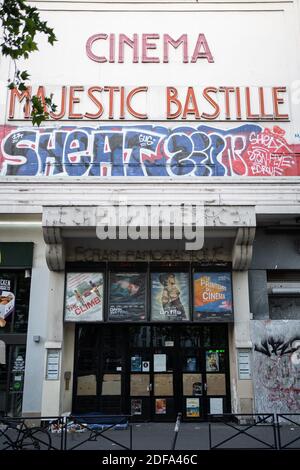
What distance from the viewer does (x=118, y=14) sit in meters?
17.5

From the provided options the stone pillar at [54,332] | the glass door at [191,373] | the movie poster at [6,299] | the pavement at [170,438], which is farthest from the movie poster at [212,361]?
the movie poster at [6,299]

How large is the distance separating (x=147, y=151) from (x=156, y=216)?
3.00 meters

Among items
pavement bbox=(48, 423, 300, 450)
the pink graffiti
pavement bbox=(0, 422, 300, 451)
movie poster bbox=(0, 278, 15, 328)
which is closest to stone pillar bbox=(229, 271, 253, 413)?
pavement bbox=(0, 422, 300, 451)

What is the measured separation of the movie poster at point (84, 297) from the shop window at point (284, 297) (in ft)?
19.3

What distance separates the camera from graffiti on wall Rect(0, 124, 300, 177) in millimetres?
15688

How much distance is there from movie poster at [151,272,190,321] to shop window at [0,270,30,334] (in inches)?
171

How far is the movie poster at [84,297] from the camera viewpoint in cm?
1452

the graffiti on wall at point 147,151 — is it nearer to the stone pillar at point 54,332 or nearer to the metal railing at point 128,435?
the stone pillar at point 54,332

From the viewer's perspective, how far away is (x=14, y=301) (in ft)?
49.6

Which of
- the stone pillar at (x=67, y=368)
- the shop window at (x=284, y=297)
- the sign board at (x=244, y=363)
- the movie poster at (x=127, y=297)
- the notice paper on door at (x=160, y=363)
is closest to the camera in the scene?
the sign board at (x=244, y=363)

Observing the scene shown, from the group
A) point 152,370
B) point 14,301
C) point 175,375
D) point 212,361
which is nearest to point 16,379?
point 14,301

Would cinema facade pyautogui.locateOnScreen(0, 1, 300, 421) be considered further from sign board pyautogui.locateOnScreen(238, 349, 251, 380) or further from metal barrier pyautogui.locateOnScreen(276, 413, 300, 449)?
metal barrier pyautogui.locateOnScreen(276, 413, 300, 449)

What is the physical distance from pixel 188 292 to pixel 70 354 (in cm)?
440

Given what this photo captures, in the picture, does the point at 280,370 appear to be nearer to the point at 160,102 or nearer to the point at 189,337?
the point at 189,337
